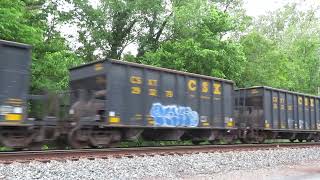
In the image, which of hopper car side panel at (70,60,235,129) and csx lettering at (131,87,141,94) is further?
csx lettering at (131,87,141,94)

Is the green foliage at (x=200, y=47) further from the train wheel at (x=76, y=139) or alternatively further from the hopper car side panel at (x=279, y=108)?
the train wheel at (x=76, y=139)

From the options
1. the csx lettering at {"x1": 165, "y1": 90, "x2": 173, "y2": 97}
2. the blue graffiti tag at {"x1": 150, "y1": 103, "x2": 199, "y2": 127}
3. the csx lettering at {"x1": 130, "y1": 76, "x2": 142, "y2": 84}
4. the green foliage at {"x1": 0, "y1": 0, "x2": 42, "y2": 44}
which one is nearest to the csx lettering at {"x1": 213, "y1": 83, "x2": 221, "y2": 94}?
the blue graffiti tag at {"x1": 150, "y1": 103, "x2": 199, "y2": 127}

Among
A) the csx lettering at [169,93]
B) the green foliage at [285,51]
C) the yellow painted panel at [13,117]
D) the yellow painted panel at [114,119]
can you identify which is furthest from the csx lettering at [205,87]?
the green foliage at [285,51]

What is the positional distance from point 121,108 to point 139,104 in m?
0.89

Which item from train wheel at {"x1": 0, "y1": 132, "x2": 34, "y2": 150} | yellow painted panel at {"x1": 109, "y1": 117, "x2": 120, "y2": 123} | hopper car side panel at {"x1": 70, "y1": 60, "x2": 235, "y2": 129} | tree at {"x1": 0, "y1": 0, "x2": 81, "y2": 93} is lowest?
train wheel at {"x1": 0, "y1": 132, "x2": 34, "y2": 150}

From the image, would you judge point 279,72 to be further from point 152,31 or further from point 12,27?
point 12,27

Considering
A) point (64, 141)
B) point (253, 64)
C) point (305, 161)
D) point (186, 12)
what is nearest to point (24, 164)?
point (64, 141)

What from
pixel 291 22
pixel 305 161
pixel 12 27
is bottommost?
pixel 305 161

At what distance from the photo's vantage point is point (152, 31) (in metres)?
29.3

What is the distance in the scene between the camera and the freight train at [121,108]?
38.4ft

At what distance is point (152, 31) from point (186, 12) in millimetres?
3879

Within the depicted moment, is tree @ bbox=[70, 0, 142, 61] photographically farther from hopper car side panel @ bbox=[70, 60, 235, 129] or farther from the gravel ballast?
the gravel ballast

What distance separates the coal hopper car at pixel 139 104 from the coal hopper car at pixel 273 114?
2.75 metres

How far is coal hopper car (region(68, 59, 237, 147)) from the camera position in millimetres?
13953
